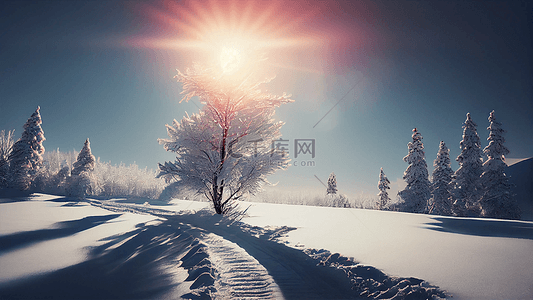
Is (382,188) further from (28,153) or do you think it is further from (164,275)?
(28,153)

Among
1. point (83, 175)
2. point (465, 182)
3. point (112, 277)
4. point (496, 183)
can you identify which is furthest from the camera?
point (83, 175)

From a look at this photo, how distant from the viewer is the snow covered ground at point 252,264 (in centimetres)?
235

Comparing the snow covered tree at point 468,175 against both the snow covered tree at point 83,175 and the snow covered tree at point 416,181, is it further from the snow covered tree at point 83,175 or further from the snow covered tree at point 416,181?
the snow covered tree at point 83,175

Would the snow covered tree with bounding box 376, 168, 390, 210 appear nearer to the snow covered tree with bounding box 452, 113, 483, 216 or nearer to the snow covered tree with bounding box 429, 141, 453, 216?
the snow covered tree with bounding box 429, 141, 453, 216

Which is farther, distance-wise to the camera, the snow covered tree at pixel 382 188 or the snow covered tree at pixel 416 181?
the snow covered tree at pixel 382 188

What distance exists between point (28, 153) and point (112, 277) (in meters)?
31.5

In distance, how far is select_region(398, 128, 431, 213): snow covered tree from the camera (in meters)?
21.6

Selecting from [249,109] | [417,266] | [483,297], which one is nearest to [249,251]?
[417,266]

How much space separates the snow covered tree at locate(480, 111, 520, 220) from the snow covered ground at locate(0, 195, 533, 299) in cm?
2044

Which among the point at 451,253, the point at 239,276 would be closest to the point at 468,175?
the point at 451,253

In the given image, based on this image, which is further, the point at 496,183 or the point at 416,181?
the point at 416,181

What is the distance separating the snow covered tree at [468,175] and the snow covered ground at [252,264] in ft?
70.5

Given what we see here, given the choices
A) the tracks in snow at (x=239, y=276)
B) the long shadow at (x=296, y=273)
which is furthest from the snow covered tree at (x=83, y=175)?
the tracks in snow at (x=239, y=276)

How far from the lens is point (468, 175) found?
841 inches
